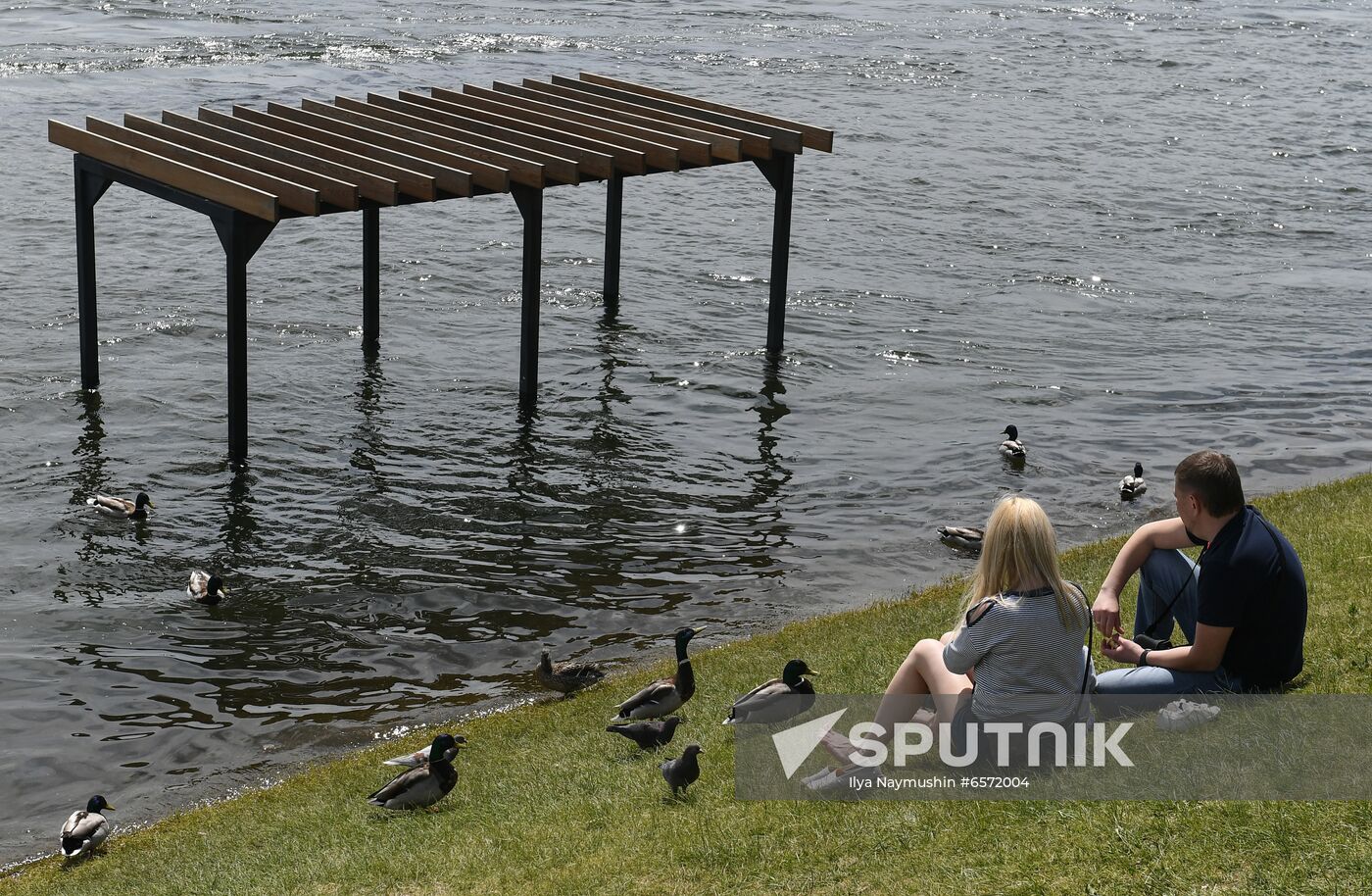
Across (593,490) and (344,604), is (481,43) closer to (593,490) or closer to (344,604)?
(593,490)

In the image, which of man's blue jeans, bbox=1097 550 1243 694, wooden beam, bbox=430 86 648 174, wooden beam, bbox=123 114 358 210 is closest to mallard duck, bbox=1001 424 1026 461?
wooden beam, bbox=430 86 648 174

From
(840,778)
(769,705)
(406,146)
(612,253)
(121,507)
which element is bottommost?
(121,507)

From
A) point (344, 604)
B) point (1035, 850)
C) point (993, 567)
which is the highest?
point (993, 567)

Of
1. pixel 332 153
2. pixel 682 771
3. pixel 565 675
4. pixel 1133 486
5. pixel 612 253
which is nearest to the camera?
pixel 682 771

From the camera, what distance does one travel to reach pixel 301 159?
1800 cm

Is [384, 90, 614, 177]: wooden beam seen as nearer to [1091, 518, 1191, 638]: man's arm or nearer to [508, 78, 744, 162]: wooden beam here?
[508, 78, 744, 162]: wooden beam

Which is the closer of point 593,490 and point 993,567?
point 993,567

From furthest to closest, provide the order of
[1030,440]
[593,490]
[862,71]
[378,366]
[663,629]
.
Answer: [862,71], [378,366], [1030,440], [593,490], [663,629]

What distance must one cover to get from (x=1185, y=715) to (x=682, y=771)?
A: 2948mm

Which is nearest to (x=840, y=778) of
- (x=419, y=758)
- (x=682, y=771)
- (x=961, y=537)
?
(x=682, y=771)

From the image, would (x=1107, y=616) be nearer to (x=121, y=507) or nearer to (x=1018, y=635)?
(x=1018, y=635)

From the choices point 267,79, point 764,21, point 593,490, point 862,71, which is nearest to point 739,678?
point 593,490

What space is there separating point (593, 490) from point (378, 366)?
564cm

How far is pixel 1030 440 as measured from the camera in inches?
800
